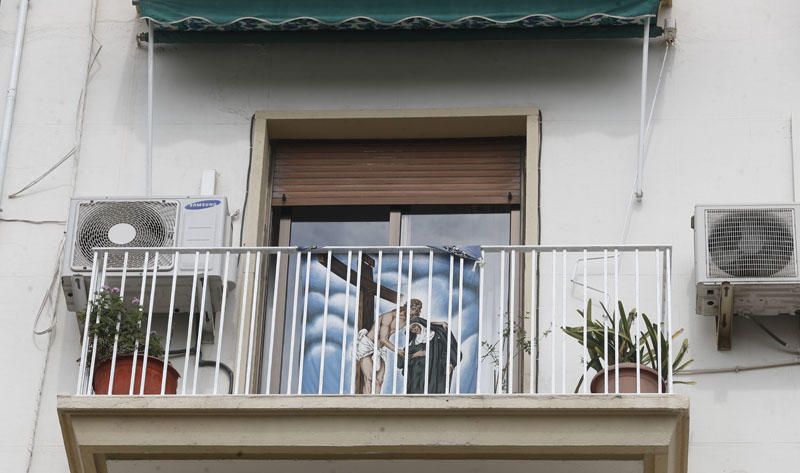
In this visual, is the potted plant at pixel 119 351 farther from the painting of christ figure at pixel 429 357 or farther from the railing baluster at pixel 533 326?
the railing baluster at pixel 533 326

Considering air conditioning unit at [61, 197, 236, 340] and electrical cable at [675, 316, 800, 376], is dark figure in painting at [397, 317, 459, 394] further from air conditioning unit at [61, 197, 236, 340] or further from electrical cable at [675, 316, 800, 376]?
electrical cable at [675, 316, 800, 376]

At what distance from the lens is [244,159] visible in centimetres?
1145

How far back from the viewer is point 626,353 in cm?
991

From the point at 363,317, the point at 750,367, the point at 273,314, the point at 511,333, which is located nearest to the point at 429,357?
the point at 511,333

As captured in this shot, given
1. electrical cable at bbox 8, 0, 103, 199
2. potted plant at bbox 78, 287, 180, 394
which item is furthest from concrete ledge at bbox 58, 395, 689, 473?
electrical cable at bbox 8, 0, 103, 199

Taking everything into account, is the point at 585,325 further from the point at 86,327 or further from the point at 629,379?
the point at 86,327

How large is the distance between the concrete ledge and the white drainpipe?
2.42 metres

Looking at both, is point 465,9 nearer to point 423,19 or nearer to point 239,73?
point 423,19

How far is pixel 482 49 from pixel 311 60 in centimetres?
114

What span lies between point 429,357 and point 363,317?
2.13 feet

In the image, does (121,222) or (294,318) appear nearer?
(294,318)

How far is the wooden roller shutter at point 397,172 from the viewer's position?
11.4 metres

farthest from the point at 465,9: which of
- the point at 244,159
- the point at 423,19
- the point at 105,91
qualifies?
the point at 105,91

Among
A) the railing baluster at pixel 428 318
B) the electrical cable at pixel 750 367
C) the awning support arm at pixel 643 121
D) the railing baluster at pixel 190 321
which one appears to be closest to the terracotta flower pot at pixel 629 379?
the electrical cable at pixel 750 367
